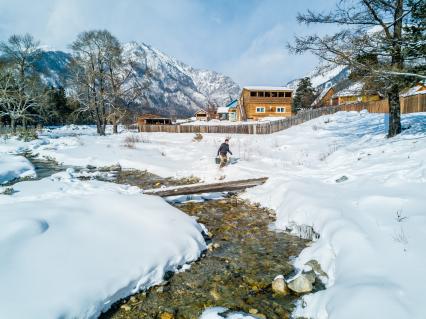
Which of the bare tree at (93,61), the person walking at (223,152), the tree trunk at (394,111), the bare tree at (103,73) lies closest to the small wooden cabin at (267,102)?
the bare tree at (103,73)

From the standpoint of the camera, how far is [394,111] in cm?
1188

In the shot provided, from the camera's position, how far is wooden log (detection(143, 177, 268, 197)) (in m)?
8.53

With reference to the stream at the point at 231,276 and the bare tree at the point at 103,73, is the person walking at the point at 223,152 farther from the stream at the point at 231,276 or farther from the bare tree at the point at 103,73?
the bare tree at the point at 103,73

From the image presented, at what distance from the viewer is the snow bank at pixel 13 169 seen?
11.3 meters

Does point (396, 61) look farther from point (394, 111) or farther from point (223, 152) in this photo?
point (223, 152)

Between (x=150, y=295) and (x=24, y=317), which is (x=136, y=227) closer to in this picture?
(x=150, y=295)

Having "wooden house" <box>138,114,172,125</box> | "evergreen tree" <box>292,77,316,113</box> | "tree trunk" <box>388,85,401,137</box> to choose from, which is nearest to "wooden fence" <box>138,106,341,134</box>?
"tree trunk" <box>388,85,401,137</box>

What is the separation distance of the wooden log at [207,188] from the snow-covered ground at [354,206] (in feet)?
1.16

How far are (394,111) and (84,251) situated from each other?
516 inches

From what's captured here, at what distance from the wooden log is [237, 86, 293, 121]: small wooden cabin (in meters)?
37.9

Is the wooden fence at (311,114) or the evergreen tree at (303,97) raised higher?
the evergreen tree at (303,97)

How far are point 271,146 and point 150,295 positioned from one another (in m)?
15.9

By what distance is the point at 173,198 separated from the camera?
8.97m

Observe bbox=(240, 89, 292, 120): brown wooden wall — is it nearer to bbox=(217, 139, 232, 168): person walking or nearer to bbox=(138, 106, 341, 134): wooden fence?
bbox=(138, 106, 341, 134): wooden fence
